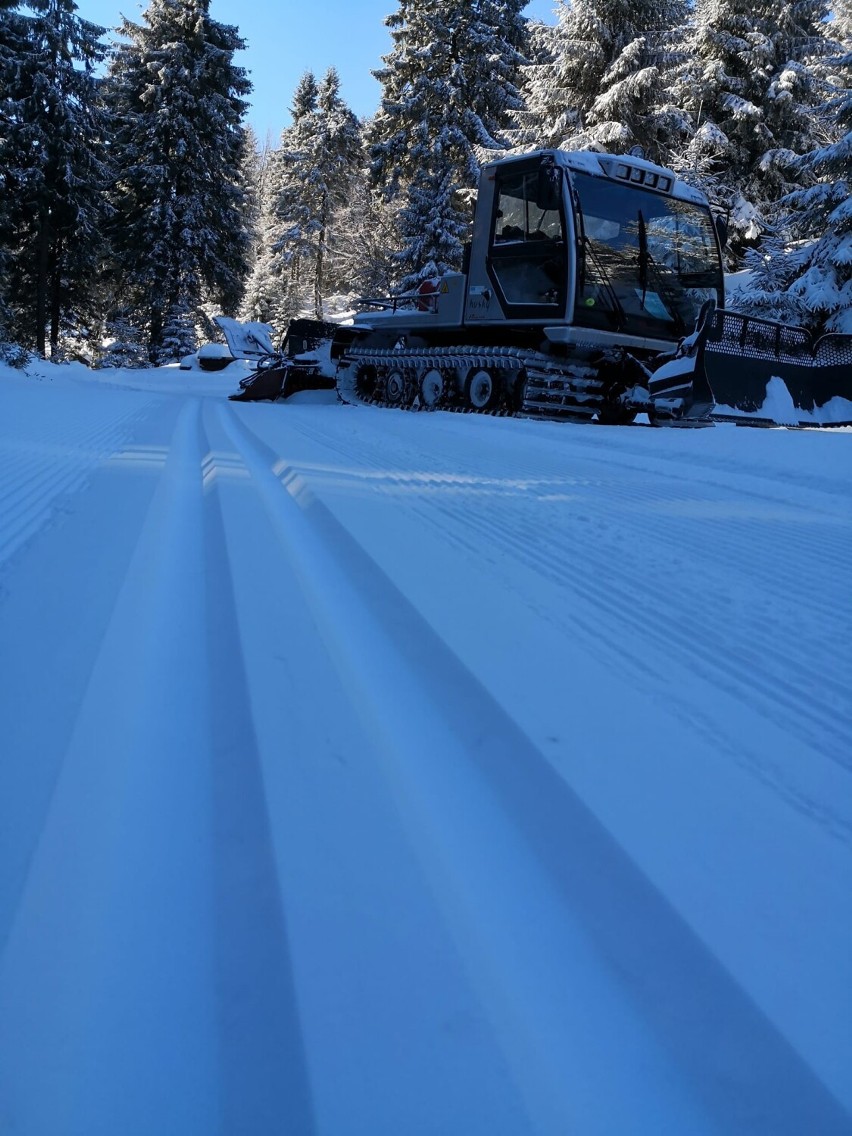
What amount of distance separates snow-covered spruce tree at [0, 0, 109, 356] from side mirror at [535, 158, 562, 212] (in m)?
20.8

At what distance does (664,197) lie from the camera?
35.2 ft

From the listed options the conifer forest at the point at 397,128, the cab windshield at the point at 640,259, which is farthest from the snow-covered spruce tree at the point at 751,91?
the cab windshield at the point at 640,259

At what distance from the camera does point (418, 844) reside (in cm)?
133

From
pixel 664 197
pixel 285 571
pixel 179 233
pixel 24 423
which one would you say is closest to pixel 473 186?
pixel 179 233

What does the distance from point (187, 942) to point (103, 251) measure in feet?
105

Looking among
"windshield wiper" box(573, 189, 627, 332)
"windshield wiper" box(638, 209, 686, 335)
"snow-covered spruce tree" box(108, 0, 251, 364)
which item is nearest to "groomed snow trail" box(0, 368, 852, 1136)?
"windshield wiper" box(573, 189, 627, 332)

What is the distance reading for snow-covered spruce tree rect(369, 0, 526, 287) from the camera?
2631 centimetres

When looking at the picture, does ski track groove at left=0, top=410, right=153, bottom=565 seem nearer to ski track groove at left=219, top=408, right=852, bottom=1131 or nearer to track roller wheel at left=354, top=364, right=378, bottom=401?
ski track groove at left=219, top=408, right=852, bottom=1131

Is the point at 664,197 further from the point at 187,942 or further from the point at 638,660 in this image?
the point at 187,942

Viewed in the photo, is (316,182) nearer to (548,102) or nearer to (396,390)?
(548,102)

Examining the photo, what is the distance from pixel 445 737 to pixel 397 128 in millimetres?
30622

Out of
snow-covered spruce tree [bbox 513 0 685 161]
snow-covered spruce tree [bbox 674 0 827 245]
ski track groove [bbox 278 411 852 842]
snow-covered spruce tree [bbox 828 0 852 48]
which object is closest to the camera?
ski track groove [bbox 278 411 852 842]

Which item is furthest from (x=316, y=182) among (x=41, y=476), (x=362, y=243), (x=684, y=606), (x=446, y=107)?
(x=684, y=606)

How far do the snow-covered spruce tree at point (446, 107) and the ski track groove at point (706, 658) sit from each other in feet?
81.3
